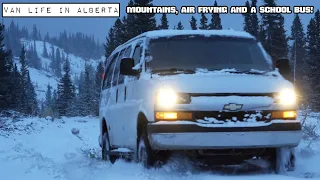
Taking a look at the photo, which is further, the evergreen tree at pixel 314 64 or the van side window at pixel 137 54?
the evergreen tree at pixel 314 64

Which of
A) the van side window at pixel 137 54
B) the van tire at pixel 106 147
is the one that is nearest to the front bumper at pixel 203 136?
the van side window at pixel 137 54

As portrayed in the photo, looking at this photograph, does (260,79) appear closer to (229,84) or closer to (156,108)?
(229,84)

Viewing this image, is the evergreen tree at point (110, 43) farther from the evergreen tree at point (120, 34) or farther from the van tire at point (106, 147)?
the van tire at point (106, 147)

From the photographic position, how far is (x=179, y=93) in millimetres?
5547

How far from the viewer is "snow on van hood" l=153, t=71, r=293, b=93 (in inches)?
219

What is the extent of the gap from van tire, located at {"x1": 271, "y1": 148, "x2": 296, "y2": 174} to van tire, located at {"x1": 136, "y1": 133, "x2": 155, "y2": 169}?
1.45 meters

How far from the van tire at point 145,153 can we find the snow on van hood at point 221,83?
0.74 m

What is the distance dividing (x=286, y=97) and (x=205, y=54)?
1.44 m

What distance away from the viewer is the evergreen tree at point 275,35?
52.3 metres

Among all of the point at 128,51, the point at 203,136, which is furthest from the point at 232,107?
the point at 128,51

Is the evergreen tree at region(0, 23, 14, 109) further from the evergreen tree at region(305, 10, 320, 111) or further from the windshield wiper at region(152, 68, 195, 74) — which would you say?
the windshield wiper at region(152, 68, 195, 74)

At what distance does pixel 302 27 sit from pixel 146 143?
262 ft

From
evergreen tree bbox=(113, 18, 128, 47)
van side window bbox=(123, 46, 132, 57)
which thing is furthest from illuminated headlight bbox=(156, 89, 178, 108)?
evergreen tree bbox=(113, 18, 128, 47)

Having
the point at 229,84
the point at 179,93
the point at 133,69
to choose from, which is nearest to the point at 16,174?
the point at 133,69
